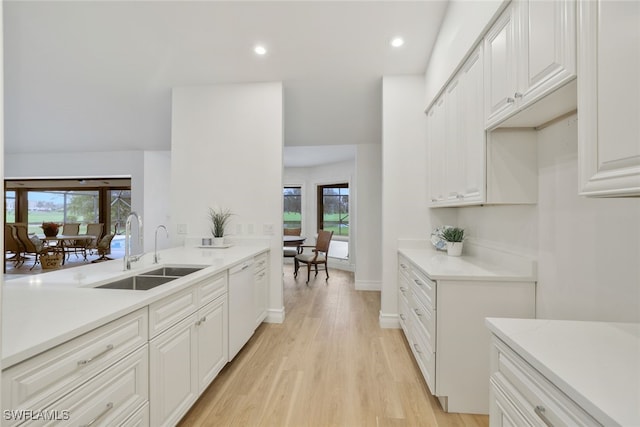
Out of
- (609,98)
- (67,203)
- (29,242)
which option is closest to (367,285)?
(609,98)

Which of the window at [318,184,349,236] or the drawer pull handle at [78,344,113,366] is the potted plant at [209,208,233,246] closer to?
the drawer pull handle at [78,344,113,366]

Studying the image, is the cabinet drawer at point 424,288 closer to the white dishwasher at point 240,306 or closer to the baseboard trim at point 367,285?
the white dishwasher at point 240,306

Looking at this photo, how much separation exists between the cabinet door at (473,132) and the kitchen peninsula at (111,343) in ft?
6.34

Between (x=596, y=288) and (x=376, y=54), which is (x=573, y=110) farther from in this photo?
(x=376, y=54)

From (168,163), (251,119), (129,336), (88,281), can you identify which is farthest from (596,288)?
(168,163)

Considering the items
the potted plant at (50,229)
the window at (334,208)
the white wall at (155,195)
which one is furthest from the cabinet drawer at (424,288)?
the potted plant at (50,229)

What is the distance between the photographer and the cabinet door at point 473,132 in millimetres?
1800

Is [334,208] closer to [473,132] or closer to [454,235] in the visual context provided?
[454,235]

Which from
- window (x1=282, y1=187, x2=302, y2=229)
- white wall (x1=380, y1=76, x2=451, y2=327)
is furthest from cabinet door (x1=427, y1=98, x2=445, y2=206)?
window (x1=282, y1=187, x2=302, y2=229)

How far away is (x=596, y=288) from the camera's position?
1.25 meters

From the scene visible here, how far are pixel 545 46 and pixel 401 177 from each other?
1948 millimetres

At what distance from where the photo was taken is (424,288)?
199 cm

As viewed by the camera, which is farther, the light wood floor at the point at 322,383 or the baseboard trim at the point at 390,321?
the baseboard trim at the point at 390,321

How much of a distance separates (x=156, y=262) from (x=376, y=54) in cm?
290
